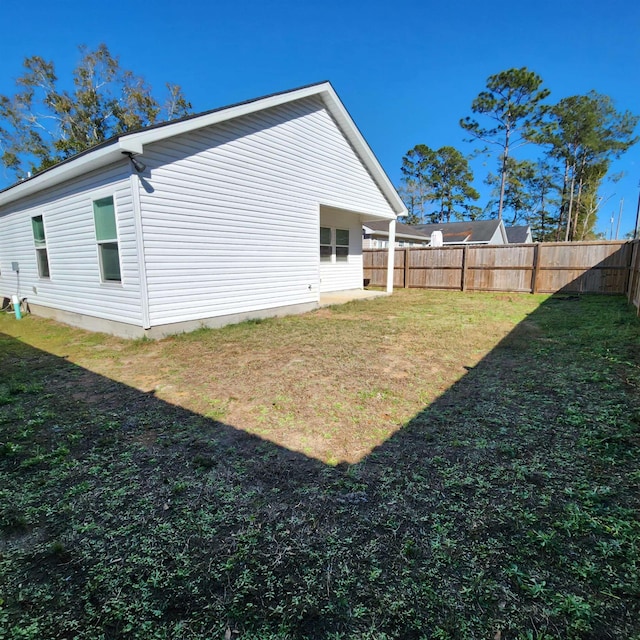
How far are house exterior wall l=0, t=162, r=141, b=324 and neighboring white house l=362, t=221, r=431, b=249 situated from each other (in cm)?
1129

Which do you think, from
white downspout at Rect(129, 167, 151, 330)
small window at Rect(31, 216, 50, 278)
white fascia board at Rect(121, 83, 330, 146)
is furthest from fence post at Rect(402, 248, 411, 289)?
small window at Rect(31, 216, 50, 278)

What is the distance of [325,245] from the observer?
12195mm

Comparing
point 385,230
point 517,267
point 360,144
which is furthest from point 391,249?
point 385,230

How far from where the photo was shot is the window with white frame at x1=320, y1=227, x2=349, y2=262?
12141mm

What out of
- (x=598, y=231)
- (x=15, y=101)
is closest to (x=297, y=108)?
(x=15, y=101)

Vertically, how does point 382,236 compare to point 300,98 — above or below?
below

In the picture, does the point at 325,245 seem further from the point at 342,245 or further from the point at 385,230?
the point at 385,230

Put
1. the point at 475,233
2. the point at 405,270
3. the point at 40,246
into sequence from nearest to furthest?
1. the point at 40,246
2. the point at 405,270
3. the point at 475,233

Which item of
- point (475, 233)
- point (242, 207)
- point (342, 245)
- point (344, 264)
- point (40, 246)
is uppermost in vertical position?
point (475, 233)

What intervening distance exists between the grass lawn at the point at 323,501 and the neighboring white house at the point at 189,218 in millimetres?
2190

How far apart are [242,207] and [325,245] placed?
5.05 meters

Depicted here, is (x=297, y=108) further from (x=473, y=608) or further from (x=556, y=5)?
(x=556, y=5)

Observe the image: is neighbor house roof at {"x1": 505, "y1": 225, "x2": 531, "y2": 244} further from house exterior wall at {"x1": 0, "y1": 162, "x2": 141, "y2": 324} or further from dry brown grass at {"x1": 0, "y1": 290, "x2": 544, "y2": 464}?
house exterior wall at {"x1": 0, "y1": 162, "x2": 141, "y2": 324}

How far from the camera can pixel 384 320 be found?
26.7 feet
